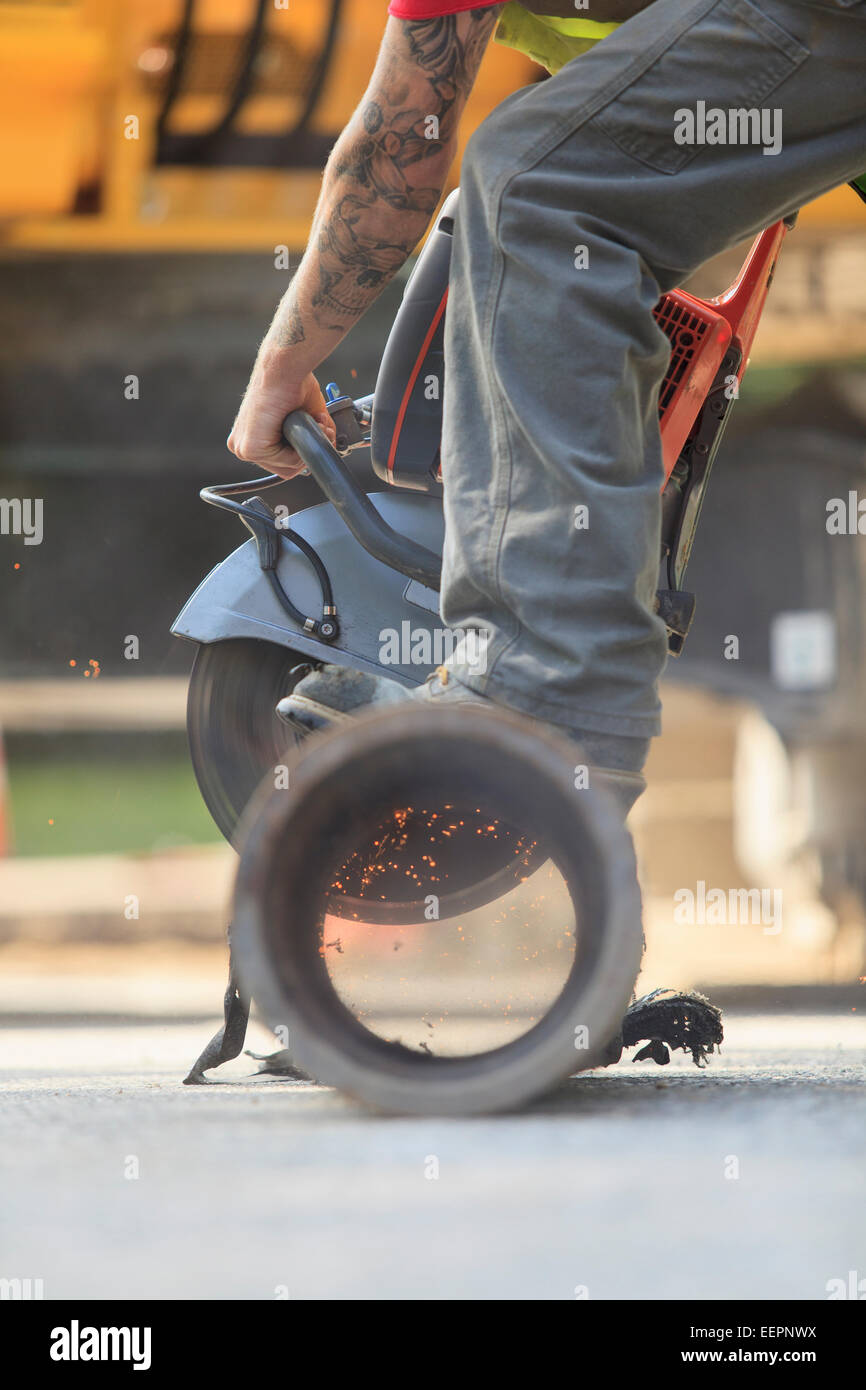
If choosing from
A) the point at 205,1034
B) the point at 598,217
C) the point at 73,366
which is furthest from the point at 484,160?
the point at 73,366

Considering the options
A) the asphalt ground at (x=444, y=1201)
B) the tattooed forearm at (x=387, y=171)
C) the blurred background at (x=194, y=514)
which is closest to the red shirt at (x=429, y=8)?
the tattooed forearm at (x=387, y=171)

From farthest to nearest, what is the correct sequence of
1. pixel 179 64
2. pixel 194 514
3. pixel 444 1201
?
1. pixel 194 514
2. pixel 179 64
3. pixel 444 1201

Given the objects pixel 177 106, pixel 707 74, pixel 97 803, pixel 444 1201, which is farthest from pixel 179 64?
pixel 444 1201

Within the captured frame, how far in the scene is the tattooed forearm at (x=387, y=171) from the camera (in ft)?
3.22

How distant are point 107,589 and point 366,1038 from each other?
12.2 feet

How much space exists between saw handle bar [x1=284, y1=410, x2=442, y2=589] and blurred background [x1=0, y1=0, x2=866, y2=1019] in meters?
1.92

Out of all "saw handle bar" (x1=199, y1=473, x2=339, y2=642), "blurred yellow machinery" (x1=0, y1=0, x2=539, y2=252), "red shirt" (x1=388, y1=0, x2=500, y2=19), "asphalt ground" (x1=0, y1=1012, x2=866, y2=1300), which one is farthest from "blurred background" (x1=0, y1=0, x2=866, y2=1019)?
"asphalt ground" (x1=0, y1=1012, x2=866, y2=1300)

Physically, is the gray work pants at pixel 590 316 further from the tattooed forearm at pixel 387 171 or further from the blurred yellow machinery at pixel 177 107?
the blurred yellow machinery at pixel 177 107

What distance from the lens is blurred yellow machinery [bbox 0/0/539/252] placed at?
3.66 metres

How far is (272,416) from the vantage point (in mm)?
1292

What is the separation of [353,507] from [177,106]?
3.00m

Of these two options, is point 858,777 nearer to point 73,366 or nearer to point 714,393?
point 73,366

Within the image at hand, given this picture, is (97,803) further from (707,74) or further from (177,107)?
(707,74)
